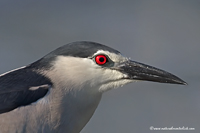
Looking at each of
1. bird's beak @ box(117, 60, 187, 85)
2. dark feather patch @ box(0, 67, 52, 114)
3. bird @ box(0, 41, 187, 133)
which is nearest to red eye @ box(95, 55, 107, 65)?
bird @ box(0, 41, 187, 133)

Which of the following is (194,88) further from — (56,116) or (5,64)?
(56,116)

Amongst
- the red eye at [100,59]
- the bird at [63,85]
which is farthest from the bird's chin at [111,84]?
the red eye at [100,59]

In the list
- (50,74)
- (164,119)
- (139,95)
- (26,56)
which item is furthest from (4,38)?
(50,74)

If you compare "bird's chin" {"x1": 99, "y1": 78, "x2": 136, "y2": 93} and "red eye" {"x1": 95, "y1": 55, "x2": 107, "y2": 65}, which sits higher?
"red eye" {"x1": 95, "y1": 55, "x2": 107, "y2": 65}

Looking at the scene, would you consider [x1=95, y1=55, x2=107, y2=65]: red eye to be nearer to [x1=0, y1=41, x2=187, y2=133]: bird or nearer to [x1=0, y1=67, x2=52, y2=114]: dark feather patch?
[x1=0, y1=41, x2=187, y2=133]: bird

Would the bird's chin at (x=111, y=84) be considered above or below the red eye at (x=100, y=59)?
below

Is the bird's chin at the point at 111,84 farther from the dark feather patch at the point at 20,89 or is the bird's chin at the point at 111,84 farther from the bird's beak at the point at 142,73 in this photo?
the dark feather patch at the point at 20,89

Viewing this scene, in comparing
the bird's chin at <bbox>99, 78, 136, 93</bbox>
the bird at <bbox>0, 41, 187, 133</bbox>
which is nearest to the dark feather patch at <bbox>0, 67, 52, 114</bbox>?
the bird at <bbox>0, 41, 187, 133</bbox>

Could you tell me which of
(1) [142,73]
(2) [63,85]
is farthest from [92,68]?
(1) [142,73]

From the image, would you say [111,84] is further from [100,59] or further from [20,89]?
[20,89]

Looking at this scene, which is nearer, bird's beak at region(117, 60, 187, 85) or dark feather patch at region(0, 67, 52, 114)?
dark feather patch at region(0, 67, 52, 114)
